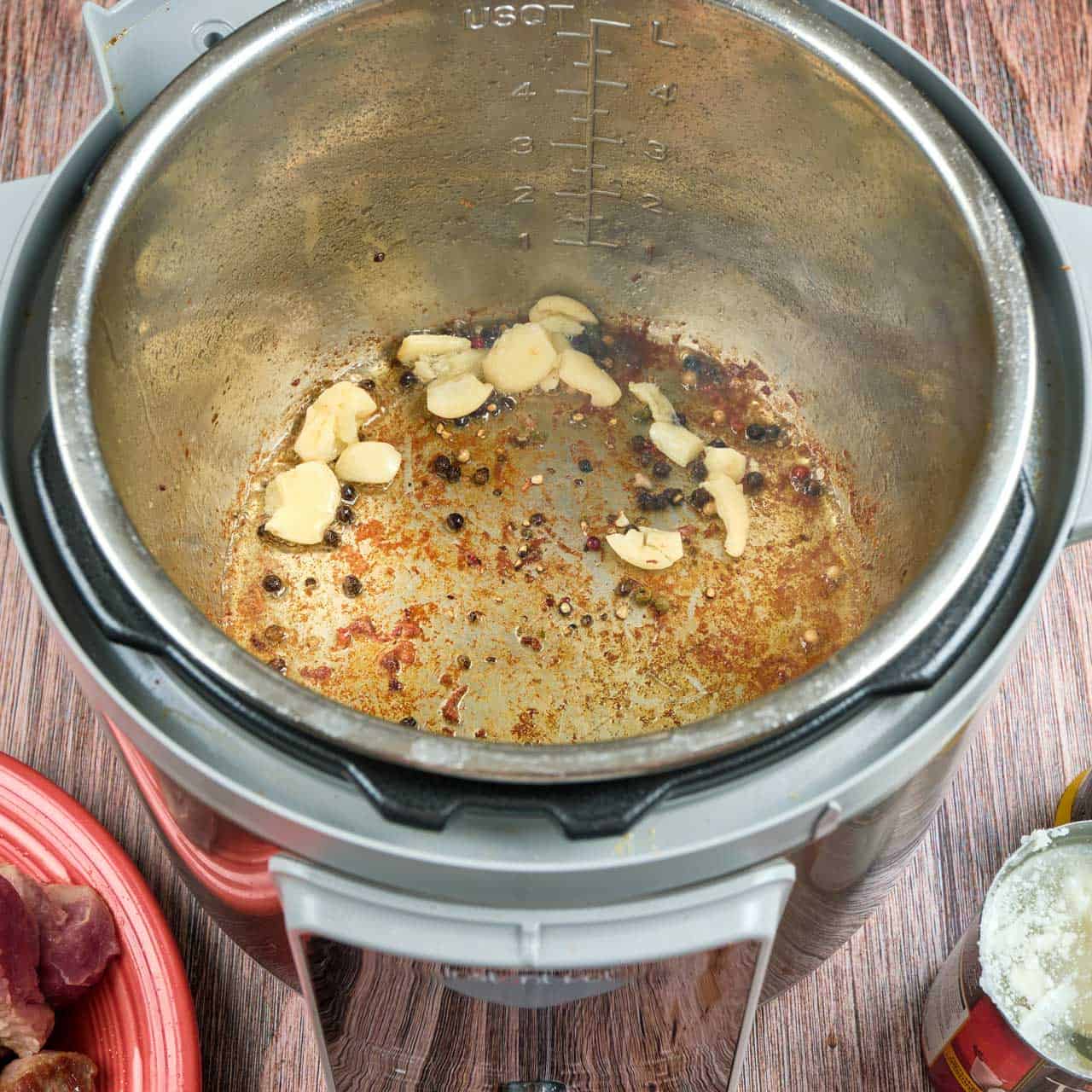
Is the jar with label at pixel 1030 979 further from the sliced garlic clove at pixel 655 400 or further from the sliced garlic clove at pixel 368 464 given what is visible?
the sliced garlic clove at pixel 368 464

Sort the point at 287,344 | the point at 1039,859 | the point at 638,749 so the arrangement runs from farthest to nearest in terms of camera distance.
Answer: the point at 287,344, the point at 1039,859, the point at 638,749

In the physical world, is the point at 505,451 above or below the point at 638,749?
below

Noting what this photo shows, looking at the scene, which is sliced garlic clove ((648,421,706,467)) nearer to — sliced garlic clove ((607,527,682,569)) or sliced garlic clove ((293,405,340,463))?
sliced garlic clove ((607,527,682,569))

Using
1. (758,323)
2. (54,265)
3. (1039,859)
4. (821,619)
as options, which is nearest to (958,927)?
(1039,859)

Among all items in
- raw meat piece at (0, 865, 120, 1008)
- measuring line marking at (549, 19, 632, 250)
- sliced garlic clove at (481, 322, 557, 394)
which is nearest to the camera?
raw meat piece at (0, 865, 120, 1008)

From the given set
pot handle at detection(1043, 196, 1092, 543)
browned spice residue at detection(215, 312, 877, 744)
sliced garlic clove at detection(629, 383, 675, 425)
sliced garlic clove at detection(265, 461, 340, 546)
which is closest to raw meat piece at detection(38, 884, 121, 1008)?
browned spice residue at detection(215, 312, 877, 744)

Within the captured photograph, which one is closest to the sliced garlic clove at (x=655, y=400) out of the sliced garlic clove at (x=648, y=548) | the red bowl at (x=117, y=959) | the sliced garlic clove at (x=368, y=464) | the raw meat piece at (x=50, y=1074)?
the sliced garlic clove at (x=648, y=548)

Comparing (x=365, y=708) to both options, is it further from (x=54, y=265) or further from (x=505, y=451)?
(x=54, y=265)
